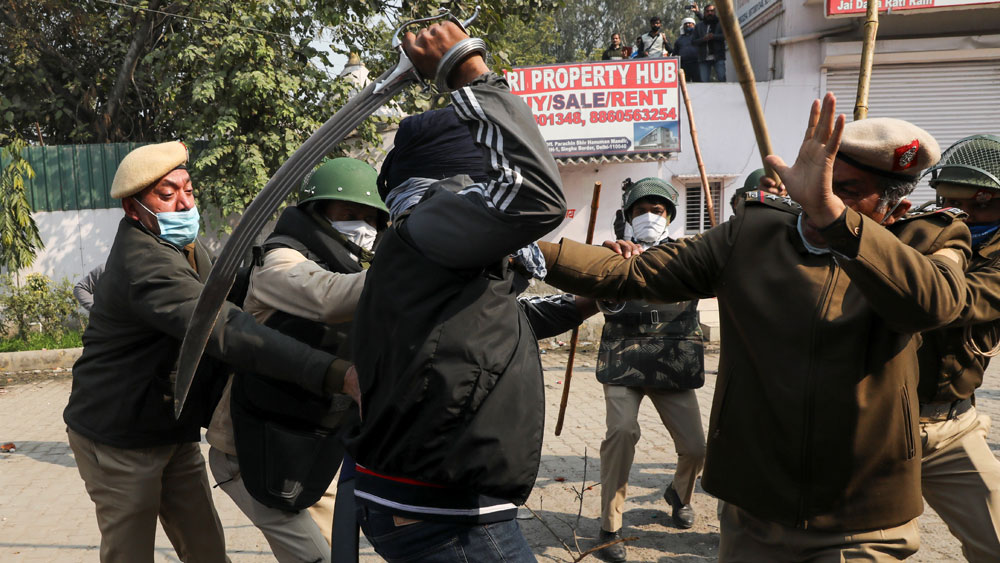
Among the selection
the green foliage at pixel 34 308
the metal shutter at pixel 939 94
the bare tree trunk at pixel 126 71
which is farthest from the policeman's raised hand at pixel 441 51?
the metal shutter at pixel 939 94

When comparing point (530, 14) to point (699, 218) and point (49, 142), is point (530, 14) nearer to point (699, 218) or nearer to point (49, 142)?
point (699, 218)

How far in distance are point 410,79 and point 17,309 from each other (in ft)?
36.1

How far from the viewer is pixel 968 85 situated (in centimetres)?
1544

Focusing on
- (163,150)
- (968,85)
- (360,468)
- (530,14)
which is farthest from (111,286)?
(968,85)

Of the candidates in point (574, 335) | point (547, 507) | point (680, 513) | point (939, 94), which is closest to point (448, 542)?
point (574, 335)

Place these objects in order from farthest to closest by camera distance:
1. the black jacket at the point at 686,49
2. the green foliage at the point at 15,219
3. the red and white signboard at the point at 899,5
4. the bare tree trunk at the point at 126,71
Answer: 1. the black jacket at the point at 686,49
2. the red and white signboard at the point at 899,5
3. the bare tree trunk at the point at 126,71
4. the green foliage at the point at 15,219

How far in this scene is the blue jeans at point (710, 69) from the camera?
1596cm

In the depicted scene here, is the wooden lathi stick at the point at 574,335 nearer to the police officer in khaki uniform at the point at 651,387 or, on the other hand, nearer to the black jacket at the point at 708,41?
the police officer in khaki uniform at the point at 651,387

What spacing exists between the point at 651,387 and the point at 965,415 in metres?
1.84

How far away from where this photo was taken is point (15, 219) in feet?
34.6

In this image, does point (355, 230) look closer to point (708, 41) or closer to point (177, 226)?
point (177, 226)

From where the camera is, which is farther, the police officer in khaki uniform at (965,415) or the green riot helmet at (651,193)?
the green riot helmet at (651,193)

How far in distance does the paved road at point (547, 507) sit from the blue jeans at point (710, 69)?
936 centimetres

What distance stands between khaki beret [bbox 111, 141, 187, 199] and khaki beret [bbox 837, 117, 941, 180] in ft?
7.89
